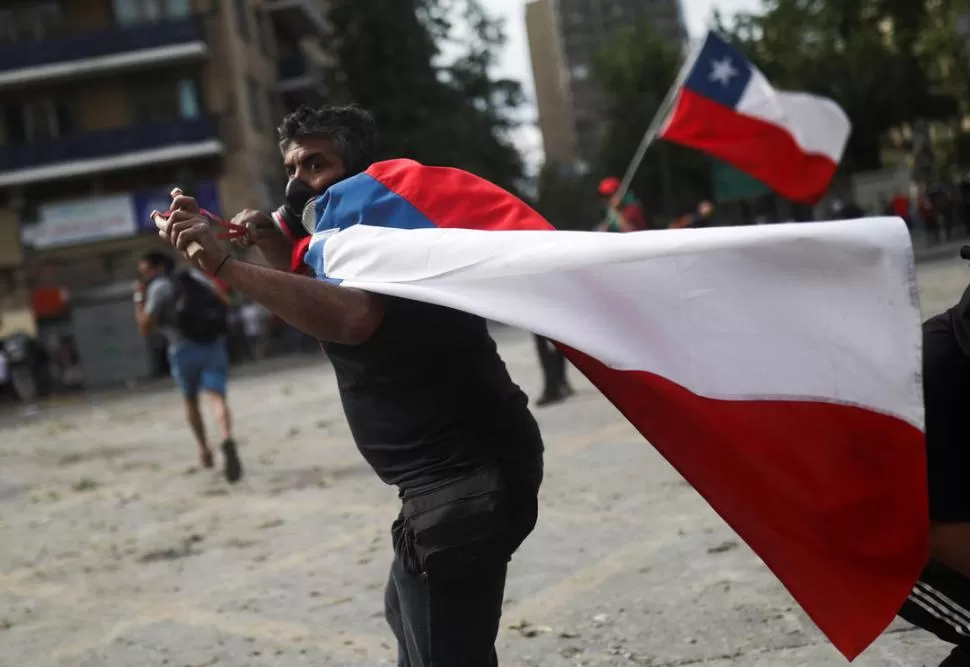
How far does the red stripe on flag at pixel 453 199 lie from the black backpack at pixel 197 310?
6.75 meters

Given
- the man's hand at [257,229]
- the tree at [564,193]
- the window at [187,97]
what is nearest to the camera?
the man's hand at [257,229]

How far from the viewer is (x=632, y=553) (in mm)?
5348

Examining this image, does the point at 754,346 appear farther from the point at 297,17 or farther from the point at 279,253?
the point at 297,17

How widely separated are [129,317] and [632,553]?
84.4ft

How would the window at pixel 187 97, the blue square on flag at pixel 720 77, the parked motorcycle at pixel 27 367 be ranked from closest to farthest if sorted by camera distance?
the blue square on flag at pixel 720 77
the parked motorcycle at pixel 27 367
the window at pixel 187 97

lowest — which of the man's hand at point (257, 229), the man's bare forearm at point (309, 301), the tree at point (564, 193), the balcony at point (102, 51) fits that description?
the tree at point (564, 193)

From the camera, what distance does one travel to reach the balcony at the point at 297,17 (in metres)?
41.5

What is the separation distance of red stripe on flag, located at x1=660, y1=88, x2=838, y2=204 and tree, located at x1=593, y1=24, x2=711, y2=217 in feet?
136

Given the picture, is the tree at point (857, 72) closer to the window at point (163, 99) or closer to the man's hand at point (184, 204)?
the window at point (163, 99)

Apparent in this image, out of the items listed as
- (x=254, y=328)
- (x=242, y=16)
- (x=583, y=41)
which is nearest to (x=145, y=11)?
(x=242, y=16)

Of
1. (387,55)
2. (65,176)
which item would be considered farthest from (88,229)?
(387,55)

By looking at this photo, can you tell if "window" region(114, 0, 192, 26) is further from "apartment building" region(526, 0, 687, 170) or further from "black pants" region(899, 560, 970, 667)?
"apartment building" region(526, 0, 687, 170)

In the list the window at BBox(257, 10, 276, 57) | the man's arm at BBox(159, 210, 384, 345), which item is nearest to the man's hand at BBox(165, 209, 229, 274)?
the man's arm at BBox(159, 210, 384, 345)

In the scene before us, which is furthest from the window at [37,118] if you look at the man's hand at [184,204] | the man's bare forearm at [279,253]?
the man's hand at [184,204]
